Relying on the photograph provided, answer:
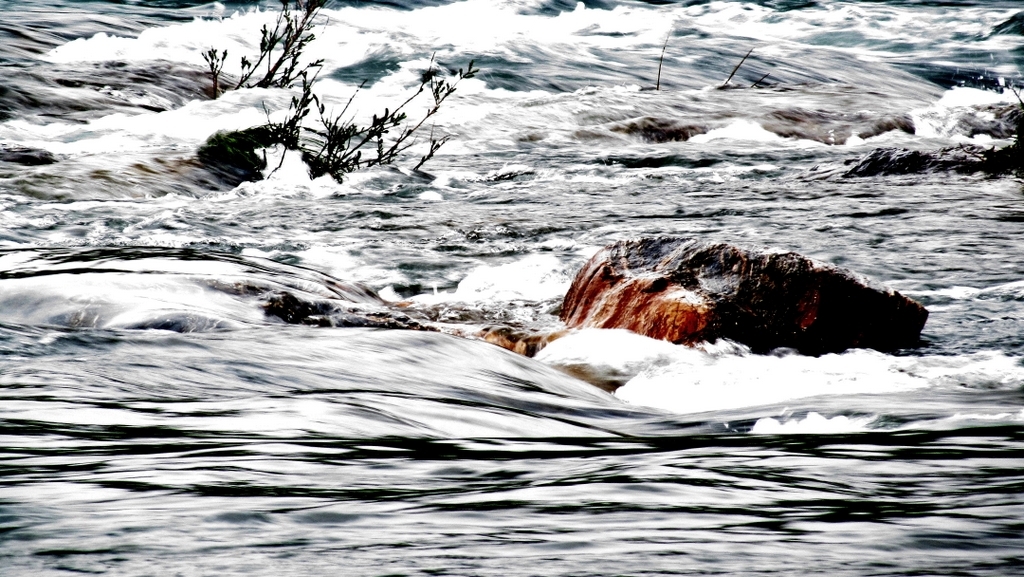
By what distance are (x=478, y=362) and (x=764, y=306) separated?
71.2 inches

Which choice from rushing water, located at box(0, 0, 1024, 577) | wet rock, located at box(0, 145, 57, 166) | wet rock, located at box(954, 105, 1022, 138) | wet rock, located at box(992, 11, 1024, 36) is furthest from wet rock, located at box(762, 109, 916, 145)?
wet rock, located at box(992, 11, 1024, 36)

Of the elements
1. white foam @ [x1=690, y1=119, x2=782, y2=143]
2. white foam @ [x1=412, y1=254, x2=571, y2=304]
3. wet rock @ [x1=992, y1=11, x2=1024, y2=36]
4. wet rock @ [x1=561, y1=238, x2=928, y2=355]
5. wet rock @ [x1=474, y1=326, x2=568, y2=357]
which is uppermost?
wet rock @ [x1=992, y1=11, x2=1024, y2=36]

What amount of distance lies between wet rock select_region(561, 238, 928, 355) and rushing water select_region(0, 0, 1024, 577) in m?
0.16

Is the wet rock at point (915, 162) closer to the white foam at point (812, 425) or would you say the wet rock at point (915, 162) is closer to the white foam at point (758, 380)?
the white foam at point (758, 380)

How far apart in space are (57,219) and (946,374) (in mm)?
6337

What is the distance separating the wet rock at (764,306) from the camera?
17.3ft

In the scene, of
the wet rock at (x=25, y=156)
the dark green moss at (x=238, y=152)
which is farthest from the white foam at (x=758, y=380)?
the wet rock at (x=25, y=156)

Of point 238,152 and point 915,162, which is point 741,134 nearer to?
point 915,162

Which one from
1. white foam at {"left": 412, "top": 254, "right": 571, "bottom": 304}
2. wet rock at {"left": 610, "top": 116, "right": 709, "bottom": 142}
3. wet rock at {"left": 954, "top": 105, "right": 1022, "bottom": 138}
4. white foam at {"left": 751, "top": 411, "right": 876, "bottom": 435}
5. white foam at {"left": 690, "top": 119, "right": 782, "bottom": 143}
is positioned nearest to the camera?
white foam at {"left": 751, "top": 411, "right": 876, "bottom": 435}

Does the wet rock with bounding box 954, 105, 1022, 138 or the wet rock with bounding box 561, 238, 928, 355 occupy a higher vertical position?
the wet rock with bounding box 561, 238, 928, 355

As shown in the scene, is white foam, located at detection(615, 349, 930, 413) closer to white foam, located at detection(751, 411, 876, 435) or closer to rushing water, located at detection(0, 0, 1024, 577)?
rushing water, located at detection(0, 0, 1024, 577)

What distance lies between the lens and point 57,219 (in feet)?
26.8

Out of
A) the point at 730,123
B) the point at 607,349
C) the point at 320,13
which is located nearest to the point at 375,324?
the point at 607,349

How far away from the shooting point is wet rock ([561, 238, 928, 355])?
527 centimetres
